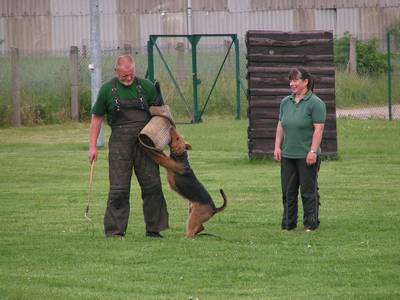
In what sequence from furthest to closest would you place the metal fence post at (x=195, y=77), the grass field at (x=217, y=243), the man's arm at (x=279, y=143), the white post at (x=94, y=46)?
the metal fence post at (x=195, y=77) < the white post at (x=94, y=46) < the man's arm at (x=279, y=143) < the grass field at (x=217, y=243)

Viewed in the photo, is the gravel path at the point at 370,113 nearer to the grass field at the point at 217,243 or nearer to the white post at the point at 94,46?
the white post at the point at 94,46

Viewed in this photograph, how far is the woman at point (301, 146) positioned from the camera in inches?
484

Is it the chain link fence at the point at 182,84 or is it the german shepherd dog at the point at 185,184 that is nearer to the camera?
the german shepherd dog at the point at 185,184

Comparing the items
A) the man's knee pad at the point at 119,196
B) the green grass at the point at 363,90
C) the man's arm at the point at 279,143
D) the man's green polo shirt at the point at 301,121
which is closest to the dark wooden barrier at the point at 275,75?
the man's arm at the point at 279,143

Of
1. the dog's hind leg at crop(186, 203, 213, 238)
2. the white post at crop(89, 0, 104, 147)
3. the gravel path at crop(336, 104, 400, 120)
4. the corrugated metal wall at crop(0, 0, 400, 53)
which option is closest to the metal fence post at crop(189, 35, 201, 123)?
the gravel path at crop(336, 104, 400, 120)

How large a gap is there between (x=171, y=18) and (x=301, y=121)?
2897 centimetres

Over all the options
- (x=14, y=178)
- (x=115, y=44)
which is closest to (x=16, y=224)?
(x=14, y=178)

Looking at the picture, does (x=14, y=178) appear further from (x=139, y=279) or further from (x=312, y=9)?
(x=312, y=9)

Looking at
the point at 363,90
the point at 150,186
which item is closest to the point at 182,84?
the point at 363,90

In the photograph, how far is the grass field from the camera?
9281 mm

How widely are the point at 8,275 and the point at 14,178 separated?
8.92 meters

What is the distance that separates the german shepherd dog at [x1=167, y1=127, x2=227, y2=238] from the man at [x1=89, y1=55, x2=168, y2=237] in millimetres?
210

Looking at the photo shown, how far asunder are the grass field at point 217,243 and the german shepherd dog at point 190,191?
17cm

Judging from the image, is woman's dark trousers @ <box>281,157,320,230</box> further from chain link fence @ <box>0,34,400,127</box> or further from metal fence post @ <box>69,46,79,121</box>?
metal fence post @ <box>69,46,79,121</box>
